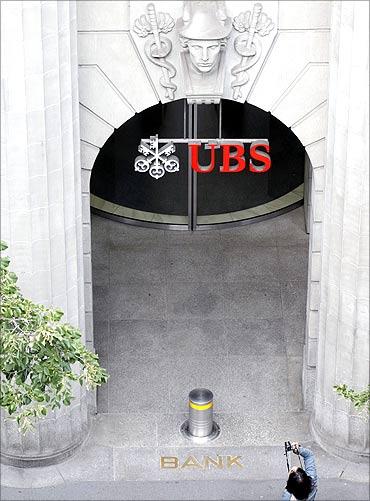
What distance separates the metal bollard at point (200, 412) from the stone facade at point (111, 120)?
103 inches

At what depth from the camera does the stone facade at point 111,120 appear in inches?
977

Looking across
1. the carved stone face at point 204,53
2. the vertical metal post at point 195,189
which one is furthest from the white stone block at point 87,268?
the vertical metal post at point 195,189

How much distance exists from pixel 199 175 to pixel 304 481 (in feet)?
51.1

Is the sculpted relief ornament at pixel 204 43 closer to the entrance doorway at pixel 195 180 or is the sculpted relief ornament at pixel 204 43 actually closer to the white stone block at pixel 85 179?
the white stone block at pixel 85 179

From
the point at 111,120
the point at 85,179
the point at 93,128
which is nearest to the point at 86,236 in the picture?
the point at 85,179

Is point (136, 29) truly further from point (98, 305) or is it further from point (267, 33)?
point (98, 305)

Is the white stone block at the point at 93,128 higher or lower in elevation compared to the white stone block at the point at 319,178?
higher

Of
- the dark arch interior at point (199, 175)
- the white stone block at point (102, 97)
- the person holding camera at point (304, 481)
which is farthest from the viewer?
the dark arch interior at point (199, 175)

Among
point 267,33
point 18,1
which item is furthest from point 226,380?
point 18,1

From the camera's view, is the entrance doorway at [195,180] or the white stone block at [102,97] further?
the entrance doorway at [195,180]

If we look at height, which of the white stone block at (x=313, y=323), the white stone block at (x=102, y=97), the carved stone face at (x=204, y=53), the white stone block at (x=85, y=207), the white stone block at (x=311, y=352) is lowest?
the white stone block at (x=311, y=352)

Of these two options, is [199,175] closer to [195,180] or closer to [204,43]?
[195,180]

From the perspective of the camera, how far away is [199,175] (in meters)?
39.3

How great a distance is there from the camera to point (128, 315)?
32.5m
